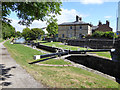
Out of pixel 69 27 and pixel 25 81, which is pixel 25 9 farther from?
pixel 69 27

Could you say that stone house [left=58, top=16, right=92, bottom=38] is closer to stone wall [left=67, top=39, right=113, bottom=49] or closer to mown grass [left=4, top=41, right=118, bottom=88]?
stone wall [left=67, top=39, right=113, bottom=49]

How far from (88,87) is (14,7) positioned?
585 centimetres

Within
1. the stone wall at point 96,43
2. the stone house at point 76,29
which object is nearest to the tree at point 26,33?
the stone house at point 76,29

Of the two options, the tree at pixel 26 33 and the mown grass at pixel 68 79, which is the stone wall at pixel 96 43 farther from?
the tree at pixel 26 33

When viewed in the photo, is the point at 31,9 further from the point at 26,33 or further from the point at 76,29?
the point at 26,33

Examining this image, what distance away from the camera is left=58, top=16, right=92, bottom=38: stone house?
4644 cm

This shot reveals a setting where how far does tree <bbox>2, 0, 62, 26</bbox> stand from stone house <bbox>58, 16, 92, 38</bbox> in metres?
40.9

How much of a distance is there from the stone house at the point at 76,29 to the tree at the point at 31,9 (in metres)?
40.9

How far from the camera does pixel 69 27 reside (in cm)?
4953

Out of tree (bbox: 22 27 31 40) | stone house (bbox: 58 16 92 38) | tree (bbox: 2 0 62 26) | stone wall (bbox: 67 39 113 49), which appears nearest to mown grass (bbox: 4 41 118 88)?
tree (bbox: 2 0 62 26)

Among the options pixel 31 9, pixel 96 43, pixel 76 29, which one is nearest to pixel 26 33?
pixel 76 29

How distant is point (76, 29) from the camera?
Answer: 4791 cm

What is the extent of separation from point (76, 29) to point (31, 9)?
43293 millimetres

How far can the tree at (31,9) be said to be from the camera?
560 cm
